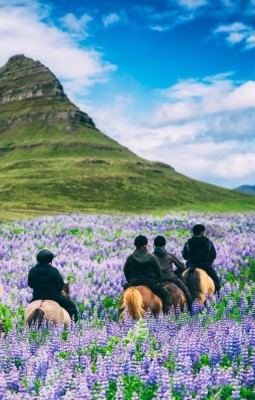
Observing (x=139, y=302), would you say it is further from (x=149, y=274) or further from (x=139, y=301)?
(x=149, y=274)

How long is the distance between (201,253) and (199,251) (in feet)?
0.27

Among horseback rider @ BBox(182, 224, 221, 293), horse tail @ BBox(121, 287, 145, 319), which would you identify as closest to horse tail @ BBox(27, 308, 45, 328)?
horse tail @ BBox(121, 287, 145, 319)

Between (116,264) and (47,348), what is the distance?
10486 millimetres

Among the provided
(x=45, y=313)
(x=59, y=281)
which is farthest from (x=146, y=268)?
(x=45, y=313)

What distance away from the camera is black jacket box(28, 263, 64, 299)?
11930 millimetres

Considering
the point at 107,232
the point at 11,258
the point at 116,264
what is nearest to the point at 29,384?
the point at 116,264

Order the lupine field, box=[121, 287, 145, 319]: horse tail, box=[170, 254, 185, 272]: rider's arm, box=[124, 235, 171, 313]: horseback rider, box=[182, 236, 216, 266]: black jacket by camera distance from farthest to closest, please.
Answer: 1. box=[182, 236, 216, 266]: black jacket
2. box=[170, 254, 185, 272]: rider's arm
3. box=[124, 235, 171, 313]: horseback rider
4. box=[121, 287, 145, 319]: horse tail
5. the lupine field

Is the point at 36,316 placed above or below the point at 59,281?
below

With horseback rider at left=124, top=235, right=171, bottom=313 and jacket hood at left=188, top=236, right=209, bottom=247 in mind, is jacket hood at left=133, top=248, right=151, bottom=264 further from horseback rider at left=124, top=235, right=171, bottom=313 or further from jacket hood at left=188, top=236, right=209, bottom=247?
jacket hood at left=188, top=236, right=209, bottom=247

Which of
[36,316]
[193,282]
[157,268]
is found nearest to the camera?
[36,316]

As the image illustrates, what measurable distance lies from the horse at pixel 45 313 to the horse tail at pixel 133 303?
144 cm

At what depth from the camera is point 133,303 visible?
11945 millimetres

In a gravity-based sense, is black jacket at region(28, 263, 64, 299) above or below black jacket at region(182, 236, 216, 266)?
below

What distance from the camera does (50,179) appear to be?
5714 inches
